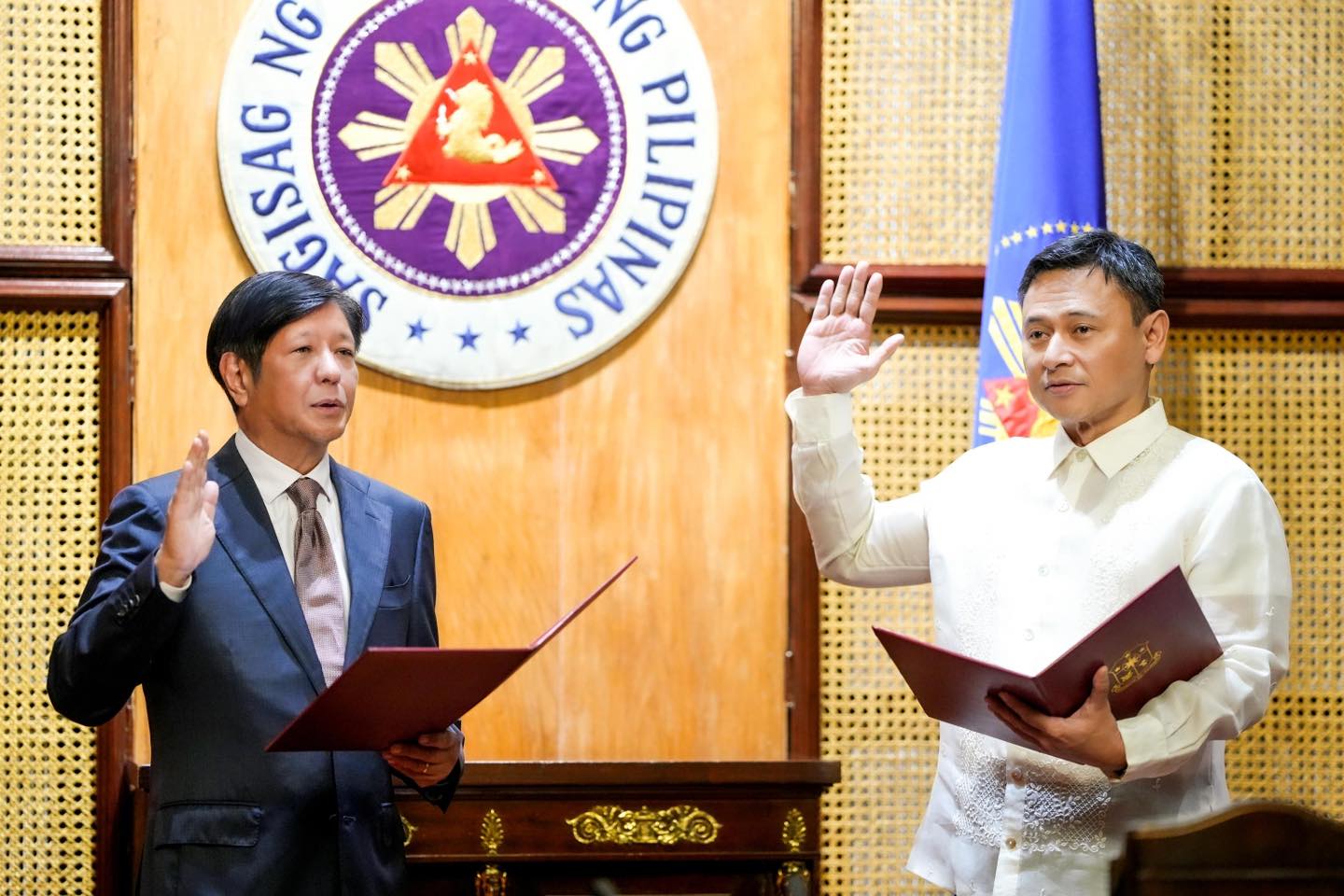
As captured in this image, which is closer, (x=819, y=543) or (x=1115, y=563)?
(x=1115, y=563)

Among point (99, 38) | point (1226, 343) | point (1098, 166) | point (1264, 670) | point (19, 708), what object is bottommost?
point (19, 708)

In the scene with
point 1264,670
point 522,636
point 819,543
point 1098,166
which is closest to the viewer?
point 1264,670

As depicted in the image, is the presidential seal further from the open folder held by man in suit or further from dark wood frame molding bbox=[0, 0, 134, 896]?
the open folder held by man in suit

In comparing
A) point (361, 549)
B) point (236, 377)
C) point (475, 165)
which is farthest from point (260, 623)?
point (475, 165)

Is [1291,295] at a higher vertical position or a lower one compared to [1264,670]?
higher

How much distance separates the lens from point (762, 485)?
3.81m

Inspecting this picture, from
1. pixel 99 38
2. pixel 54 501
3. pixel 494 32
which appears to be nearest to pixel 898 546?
pixel 494 32

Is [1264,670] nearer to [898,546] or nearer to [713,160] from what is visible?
[898,546]

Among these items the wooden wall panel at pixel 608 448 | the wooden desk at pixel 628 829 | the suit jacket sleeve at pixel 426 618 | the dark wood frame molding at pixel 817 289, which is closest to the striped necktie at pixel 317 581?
the suit jacket sleeve at pixel 426 618

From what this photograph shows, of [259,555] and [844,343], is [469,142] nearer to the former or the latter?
[844,343]

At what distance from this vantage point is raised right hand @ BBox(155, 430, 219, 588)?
7.23 ft

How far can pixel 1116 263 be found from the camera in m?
2.66

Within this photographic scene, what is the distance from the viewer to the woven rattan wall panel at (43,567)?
3584 millimetres

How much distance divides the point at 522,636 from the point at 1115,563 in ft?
5.47
